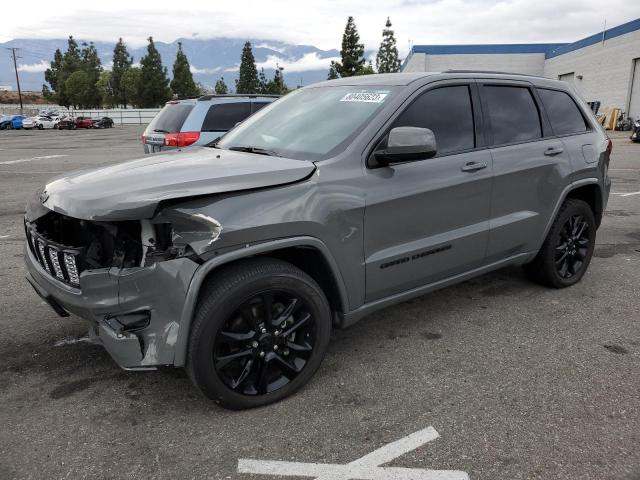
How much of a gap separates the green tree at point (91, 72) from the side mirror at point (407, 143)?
83.9 m

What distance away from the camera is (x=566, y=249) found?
4.48 meters

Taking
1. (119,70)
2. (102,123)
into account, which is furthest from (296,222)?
(119,70)

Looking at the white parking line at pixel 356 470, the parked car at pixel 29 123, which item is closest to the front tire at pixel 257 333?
the white parking line at pixel 356 470

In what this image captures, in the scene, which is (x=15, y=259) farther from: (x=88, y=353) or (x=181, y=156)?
(x=181, y=156)

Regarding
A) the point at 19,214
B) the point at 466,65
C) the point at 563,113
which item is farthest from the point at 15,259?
the point at 466,65

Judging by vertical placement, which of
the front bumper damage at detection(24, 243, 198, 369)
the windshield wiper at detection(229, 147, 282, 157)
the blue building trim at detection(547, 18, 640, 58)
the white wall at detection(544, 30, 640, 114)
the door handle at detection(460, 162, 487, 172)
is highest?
the blue building trim at detection(547, 18, 640, 58)

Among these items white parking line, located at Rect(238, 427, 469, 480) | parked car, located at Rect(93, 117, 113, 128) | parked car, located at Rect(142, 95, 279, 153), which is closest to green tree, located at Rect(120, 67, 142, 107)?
parked car, located at Rect(93, 117, 113, 128)

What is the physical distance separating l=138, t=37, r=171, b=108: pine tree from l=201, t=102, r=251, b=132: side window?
65.5 metres

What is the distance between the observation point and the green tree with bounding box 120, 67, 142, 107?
228 ft

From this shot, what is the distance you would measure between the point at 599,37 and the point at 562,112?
36997mm

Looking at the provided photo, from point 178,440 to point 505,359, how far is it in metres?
2.04

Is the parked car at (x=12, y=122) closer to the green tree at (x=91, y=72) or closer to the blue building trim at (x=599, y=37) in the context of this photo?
the green tree at (x=91, y=72)

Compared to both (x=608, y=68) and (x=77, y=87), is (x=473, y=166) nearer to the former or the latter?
(x=608, y=68)

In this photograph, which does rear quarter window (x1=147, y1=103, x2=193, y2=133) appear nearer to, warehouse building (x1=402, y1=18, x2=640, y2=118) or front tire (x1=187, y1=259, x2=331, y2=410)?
front tire (x1=187, y1=259, x2=331, y2=410)
